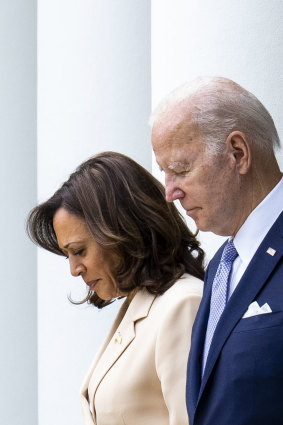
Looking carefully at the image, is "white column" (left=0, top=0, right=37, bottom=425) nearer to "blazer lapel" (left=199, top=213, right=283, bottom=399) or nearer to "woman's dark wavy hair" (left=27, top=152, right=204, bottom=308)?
"woman's dark wavy hair" (left=27, top=152, right=204, bottom=308)

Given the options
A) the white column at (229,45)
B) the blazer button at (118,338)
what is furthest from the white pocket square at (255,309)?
the white column at (229,45)

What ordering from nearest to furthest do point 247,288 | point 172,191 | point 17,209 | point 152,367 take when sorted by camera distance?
point 247,288
point 172,191
point 152,367
point 17,209

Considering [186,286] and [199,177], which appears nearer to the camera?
[199,177]

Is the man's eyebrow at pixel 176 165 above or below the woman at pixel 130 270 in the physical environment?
above

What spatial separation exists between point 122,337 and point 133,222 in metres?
0.44

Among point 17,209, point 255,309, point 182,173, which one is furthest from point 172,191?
point 17,209

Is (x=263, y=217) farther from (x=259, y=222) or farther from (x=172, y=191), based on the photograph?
(x=172, y=191)

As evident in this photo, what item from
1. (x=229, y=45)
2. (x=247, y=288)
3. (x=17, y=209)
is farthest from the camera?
(x=17, y=209)

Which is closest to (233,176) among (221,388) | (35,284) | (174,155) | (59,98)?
(174,155)

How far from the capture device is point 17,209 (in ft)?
27.0

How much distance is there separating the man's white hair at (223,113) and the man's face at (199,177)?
0.11 feet

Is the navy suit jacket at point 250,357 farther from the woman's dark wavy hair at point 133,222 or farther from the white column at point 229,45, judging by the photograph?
the white column at point 229,45

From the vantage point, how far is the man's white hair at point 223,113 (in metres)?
3.17

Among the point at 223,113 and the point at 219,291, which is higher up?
the point at 223,113
